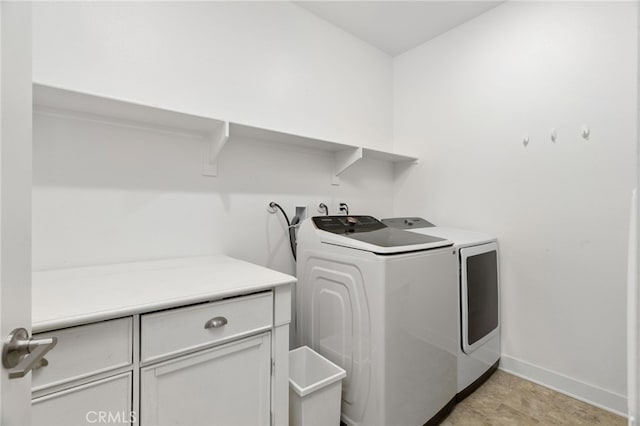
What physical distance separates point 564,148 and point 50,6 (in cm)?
290

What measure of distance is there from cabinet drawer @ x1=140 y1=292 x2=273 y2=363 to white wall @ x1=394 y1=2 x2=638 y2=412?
187 cm

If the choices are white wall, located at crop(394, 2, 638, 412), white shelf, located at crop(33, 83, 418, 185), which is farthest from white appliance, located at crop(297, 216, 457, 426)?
white wall, located at crop(394, 2, 638, 412)

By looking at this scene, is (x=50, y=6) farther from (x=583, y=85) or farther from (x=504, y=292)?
(x=504, y=292)

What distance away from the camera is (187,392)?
3.30 ft

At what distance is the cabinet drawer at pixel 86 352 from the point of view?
0.77 metres

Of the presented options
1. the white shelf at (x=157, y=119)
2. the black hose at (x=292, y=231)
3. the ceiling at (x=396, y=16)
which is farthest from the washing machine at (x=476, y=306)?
the ceiling at (x=396, y=16)

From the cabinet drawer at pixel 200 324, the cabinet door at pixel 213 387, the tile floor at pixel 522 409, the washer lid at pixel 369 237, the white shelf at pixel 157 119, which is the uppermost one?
the white shelf at pixel 157 119

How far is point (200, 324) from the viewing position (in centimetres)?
102

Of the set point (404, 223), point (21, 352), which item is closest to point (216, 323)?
point (21, 352)

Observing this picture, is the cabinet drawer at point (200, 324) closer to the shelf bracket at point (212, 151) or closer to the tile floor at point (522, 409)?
the shelf bracket at point (212, 151)

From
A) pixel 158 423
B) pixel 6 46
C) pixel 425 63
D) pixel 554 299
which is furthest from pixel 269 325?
pixel 425 63

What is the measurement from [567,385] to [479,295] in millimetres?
795

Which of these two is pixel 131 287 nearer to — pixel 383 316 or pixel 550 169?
pixel 383 316

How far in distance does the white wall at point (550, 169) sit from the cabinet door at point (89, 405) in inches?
91.6
